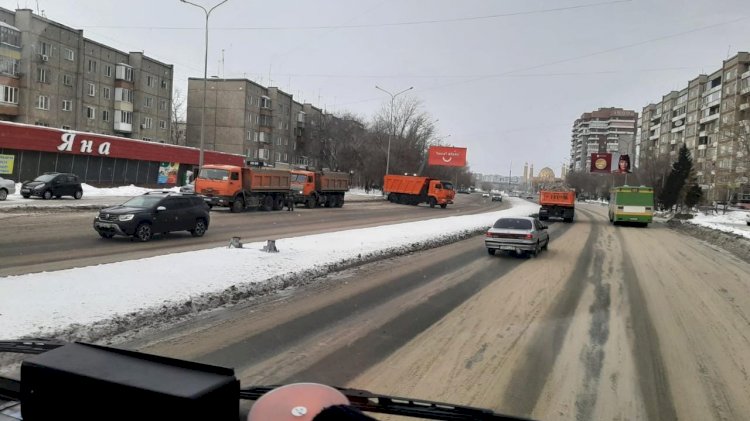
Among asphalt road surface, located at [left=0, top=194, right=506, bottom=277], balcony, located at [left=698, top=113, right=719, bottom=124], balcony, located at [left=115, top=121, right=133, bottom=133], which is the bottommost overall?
asphalt road surface, located at [left=0, top=194, right=506, bottom=277]

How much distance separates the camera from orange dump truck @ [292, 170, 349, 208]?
134 feet

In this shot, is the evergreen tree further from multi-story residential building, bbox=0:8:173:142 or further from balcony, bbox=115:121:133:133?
balcony, bbox=115:121:133:133

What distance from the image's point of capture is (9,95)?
4884 centimetres

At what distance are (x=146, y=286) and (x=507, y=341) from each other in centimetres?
611


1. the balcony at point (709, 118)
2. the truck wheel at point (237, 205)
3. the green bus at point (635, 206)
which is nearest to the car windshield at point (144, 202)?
the truck wheel at point (237, 205)

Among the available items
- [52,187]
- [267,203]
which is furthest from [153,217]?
[52,187]

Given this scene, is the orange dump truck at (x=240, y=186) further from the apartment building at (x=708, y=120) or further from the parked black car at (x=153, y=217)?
the apartment building at (x=708, y=120)

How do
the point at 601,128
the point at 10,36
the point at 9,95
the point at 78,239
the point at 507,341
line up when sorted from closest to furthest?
the point at 507,341 → the point at 78,239 → the point at 10,36 → the point at 9,95 → the point at 601,128

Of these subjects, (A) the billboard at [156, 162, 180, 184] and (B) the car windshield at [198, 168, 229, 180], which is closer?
(B) the car windshield at [198, 168, 229, 180]

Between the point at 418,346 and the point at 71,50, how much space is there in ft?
195

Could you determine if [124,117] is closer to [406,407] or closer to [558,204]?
[558,204]

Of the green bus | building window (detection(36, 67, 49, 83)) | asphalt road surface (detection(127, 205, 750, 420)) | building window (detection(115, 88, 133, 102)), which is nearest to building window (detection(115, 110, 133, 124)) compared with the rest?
building window (detection(115, 88, 133, 102))

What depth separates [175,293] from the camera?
9117mm

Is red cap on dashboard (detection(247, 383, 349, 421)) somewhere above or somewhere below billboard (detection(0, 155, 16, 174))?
below
